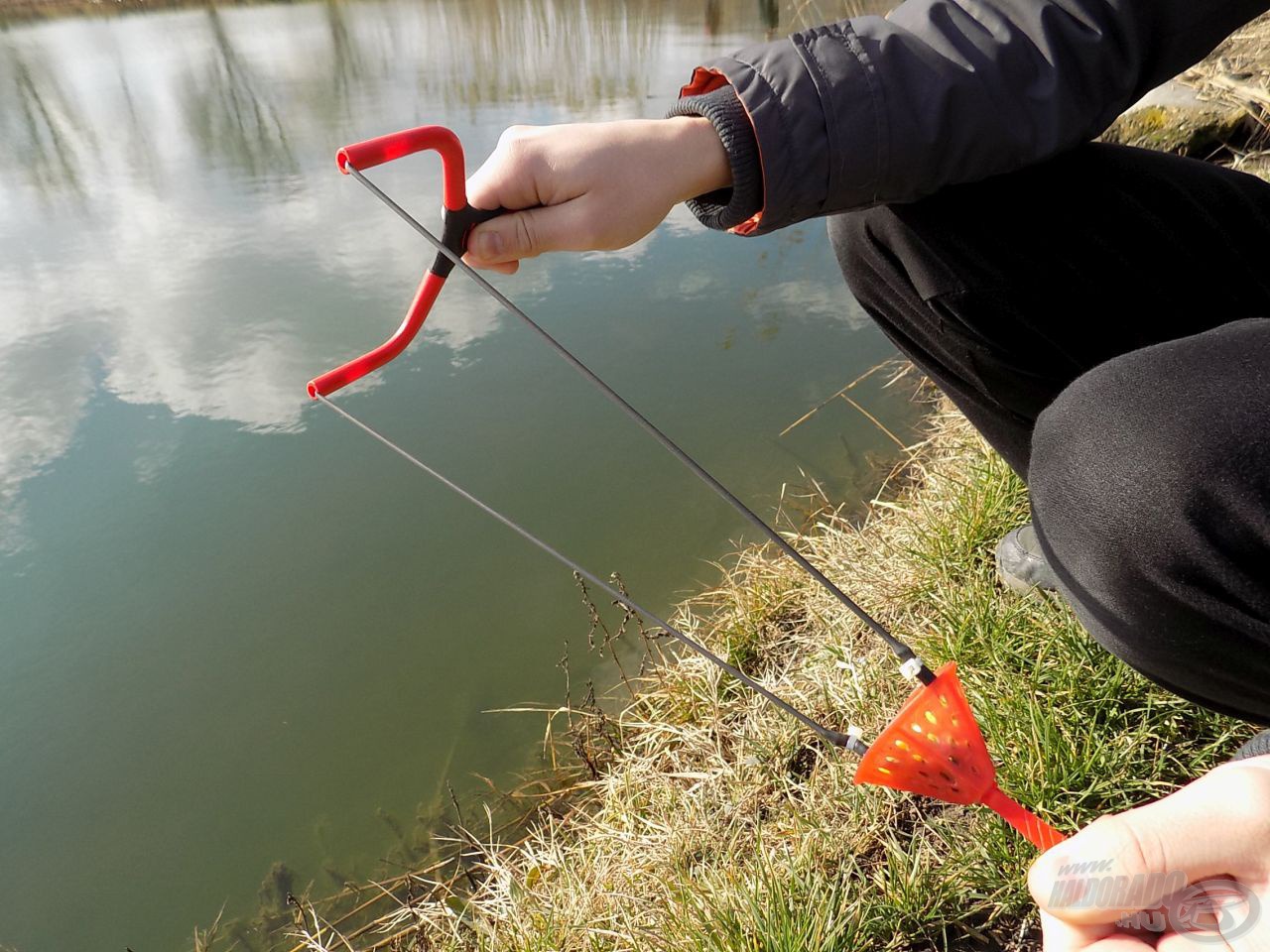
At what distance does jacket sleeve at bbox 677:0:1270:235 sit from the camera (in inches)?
32.9

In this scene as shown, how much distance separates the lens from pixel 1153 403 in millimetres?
728

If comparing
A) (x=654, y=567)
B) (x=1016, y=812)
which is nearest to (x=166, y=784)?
(x=654, y=567)

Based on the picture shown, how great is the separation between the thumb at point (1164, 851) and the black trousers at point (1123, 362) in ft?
0.72

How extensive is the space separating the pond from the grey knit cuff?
134 centimetres

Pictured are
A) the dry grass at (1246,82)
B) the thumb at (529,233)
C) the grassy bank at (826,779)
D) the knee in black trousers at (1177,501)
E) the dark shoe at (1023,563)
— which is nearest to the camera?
the knee in black trousers at (1177,501)

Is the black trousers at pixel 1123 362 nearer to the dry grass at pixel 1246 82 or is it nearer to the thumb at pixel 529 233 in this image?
the thumb at pixel 529 233

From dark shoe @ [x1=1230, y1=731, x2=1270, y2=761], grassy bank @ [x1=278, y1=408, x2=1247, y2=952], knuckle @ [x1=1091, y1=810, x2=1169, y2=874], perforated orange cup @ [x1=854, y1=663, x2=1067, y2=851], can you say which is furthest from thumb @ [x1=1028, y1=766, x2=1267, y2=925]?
grassy bank @ [x1=278, y1=408, x2=1247, y2=952]

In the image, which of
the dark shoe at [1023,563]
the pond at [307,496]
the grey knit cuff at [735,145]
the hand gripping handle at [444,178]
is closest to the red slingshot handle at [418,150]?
the hand gripping handle at [444,178]

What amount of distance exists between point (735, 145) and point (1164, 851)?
70 centimetres

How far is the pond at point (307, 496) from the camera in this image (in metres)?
1.78

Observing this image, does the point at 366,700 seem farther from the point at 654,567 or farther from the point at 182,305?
the point at 182,305

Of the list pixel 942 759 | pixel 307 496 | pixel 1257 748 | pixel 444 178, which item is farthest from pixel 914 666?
pixel 307 496

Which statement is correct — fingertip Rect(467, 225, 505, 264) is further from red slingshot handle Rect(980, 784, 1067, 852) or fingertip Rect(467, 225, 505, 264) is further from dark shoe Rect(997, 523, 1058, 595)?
dark shoe Rect(997, 523, 1058, 595)

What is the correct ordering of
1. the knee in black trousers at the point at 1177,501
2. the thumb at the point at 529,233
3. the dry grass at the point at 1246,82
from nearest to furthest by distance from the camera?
the knee in black trousers at the point at 1177,501, the thumb at the point at 529,233, the dry grass at the point at 1246,82
